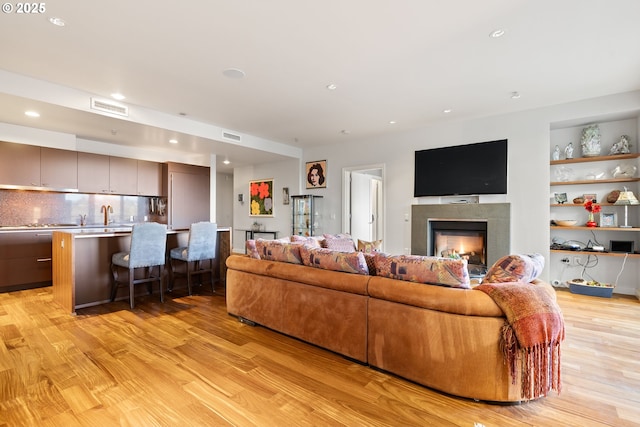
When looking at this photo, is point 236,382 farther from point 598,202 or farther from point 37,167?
point 598,202

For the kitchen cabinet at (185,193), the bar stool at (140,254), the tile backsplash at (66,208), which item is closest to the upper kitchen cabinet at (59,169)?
the tile backsplash at (66,208)

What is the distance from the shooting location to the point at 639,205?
432 centimetres

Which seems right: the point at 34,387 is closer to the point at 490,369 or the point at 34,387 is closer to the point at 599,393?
the point at 490,369

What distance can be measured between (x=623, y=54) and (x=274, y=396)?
4.49 m

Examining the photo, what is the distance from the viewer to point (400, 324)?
2119 millimetres

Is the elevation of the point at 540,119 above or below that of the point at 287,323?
above

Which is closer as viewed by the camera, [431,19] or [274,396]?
[274,396]

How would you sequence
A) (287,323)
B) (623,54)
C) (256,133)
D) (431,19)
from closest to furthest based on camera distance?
(431,19), (287,323), (623,54), (256,133)

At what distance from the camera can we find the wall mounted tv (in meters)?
4.95

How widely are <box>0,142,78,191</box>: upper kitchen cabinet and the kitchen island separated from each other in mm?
1740

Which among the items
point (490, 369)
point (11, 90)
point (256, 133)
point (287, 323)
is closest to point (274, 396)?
point (287, 323)

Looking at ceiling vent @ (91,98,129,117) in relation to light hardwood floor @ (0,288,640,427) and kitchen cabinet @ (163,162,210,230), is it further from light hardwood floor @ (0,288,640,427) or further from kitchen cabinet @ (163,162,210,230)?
light hardwood floor @ (0,288,640,427)

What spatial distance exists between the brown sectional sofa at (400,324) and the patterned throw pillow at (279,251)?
0.23ft

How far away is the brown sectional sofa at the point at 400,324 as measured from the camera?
1.86 meters
